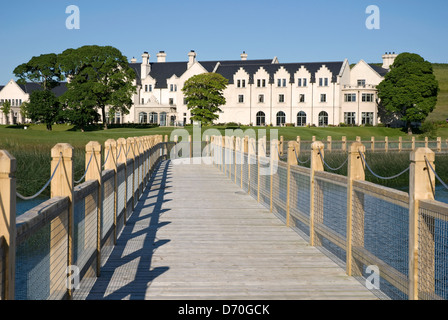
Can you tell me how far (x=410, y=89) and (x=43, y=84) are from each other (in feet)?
195

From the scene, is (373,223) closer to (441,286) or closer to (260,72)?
(441,286)

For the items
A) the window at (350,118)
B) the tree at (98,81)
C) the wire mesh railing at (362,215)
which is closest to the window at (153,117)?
the tree at (98,81)

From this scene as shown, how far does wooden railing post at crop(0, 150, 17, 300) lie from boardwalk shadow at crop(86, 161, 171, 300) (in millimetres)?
2562

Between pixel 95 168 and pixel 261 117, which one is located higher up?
pixel 261 117

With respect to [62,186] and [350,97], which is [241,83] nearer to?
[350,97]

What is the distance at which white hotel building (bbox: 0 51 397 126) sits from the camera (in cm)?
8562

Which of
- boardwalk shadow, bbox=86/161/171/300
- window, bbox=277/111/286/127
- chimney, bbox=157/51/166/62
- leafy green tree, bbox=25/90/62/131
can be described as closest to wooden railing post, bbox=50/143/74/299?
boardwalk shadow, bbox=86/161/171/300

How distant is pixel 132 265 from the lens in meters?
7.45

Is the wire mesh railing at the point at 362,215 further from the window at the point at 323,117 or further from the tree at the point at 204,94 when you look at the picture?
the window at the point at 323,117

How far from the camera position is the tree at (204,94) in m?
76.8

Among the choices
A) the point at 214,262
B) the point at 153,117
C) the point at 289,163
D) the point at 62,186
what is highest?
the point at 153,117

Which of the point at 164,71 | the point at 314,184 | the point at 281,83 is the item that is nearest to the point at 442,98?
the point at 281,83
